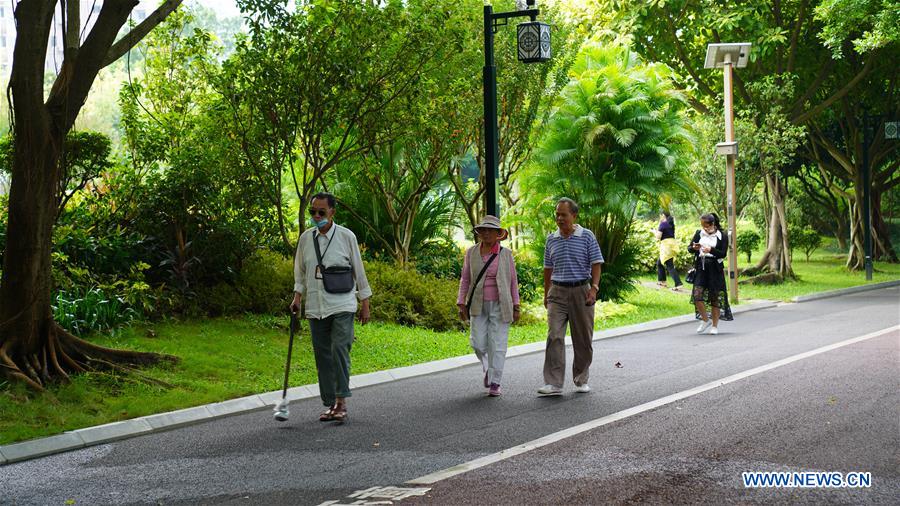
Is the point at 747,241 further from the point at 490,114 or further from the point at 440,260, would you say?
the point at 490,114

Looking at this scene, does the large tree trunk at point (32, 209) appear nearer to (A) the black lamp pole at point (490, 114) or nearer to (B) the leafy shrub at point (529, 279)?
(A) the black lamp pole at point (490, 114)

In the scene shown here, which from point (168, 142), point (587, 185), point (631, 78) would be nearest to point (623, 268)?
point (587, 185)

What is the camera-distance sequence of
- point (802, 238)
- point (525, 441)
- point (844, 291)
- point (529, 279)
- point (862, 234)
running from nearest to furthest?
point (525, 441), point (529, 279), point (844, 291), point (862, 234), point (802, 238)

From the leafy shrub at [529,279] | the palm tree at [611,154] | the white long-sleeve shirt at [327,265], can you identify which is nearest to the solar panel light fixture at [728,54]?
the palm tree at [611,154]

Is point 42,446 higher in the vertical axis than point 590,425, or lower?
higher

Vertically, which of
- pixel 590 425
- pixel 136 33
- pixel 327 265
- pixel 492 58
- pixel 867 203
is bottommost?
pixel 590 425

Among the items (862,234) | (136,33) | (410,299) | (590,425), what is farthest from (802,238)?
(590,425)

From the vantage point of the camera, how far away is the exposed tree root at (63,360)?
974 centimetres

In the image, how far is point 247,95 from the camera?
13.9 metres

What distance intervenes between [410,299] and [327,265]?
781 centimetres

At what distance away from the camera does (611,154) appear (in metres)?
22.0

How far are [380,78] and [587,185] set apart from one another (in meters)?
8.64

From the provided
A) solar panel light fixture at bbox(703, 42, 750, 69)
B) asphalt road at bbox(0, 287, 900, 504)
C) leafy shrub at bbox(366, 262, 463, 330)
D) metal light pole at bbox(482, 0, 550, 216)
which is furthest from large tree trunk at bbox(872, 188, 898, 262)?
asphalt road at bbox(0, 287, 900, 504)

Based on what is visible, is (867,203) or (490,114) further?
(867,203)
